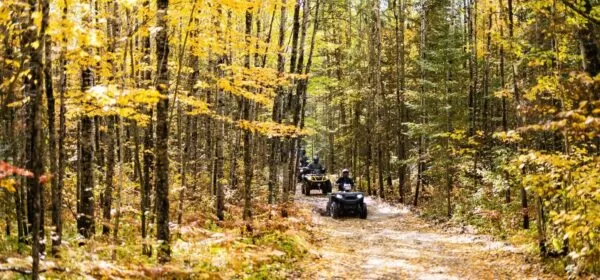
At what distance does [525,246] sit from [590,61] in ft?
13.8

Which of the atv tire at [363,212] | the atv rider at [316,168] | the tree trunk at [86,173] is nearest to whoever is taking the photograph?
the tree trunk at [86,173]

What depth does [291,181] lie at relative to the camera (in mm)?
24000

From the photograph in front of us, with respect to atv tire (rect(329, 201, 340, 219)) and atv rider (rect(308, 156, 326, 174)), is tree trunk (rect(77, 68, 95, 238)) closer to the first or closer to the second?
atv tire (rect(329, 201, 340, 219))

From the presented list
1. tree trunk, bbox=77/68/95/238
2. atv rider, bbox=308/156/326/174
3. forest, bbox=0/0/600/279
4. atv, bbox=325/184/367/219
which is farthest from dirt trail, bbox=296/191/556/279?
atv rider, bbox=308/156/326/174

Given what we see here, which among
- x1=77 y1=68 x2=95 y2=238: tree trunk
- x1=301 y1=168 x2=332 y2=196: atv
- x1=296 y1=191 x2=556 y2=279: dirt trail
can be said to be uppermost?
x1=77 y1=68 x2=95 y2=238: tree trunk

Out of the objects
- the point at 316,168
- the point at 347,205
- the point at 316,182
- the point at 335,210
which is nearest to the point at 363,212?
the point at 347,205

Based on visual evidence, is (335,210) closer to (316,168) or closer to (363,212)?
(363,212)

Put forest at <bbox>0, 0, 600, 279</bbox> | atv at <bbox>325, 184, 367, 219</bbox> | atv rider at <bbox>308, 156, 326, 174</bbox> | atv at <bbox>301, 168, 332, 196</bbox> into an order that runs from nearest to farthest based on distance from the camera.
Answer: forest at <bbox>0, 0, 600, 279</bbox> < atv at <bbox>325, 184, 367, 219</bbox> < atv at <bbox>301, 168, 332, 196</bbox> < atv rider at <bbox>308, 156, 326, 174</bbox>

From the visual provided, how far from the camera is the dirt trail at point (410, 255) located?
950 cm

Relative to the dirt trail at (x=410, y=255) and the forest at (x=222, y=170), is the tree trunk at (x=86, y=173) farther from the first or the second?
the dirt trail at (x=410, y=255)

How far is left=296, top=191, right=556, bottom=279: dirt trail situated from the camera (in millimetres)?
9500

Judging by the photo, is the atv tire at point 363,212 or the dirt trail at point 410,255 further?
the atv tire at point 363,212

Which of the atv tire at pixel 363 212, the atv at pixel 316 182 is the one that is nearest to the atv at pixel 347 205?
the atv tire at pixel 363 212

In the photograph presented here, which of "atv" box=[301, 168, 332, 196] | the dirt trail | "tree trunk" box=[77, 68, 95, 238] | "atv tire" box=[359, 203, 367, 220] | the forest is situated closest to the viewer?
the forest
